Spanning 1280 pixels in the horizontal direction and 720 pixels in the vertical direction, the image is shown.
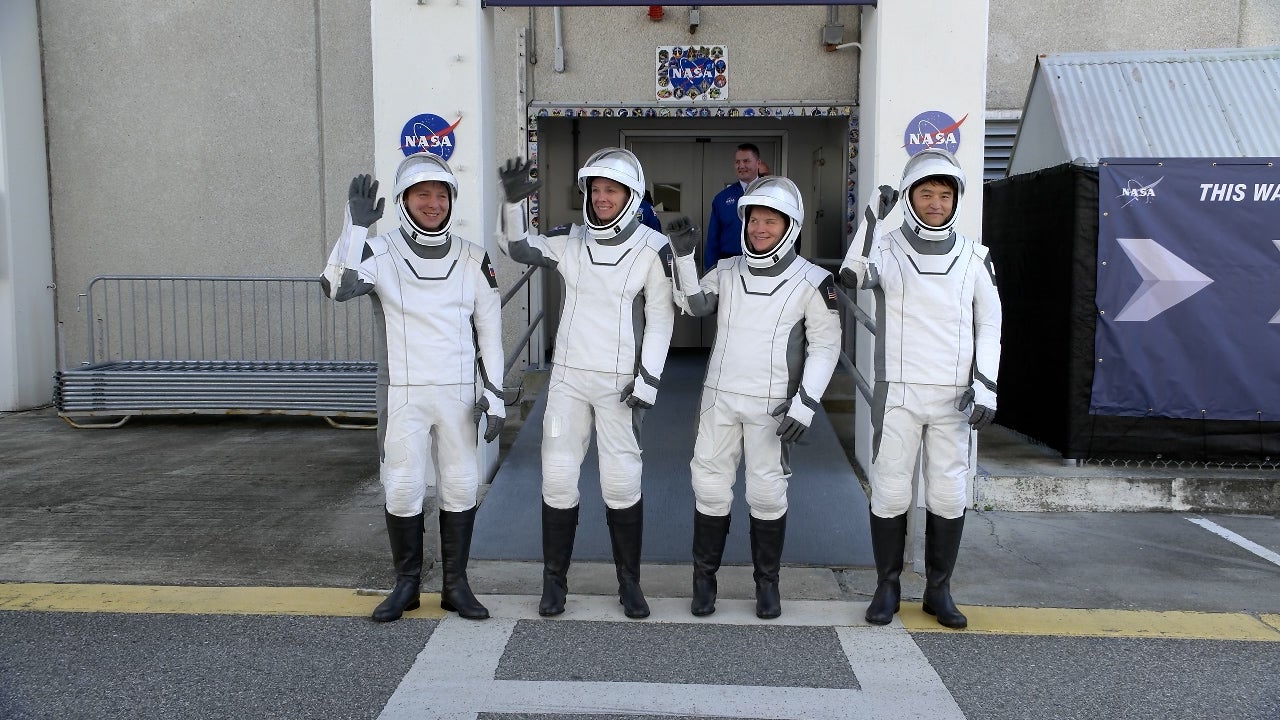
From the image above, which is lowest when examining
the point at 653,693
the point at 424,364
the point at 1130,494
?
the point at 653,693

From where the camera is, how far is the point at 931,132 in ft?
19.0

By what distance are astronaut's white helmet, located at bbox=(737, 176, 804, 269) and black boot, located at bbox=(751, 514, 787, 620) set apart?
110 centimetres

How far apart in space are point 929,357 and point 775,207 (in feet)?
2.94

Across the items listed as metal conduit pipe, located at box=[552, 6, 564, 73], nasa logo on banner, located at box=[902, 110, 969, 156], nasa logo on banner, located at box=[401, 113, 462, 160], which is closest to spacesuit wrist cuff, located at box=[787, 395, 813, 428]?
nasa logo on banner, located at box=[902, 110, 969, 156]

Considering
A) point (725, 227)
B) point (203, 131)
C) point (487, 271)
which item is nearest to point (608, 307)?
point (487, 271)

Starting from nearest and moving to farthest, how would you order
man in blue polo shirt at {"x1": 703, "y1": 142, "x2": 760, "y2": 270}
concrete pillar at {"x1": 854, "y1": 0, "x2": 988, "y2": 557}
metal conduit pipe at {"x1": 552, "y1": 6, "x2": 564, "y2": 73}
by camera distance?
concrete pillar at {"x1": 854, "y1": 0, "x2": 988, "y2": 557} → man in blue polo shirt at {"x1": 703, "y1": 142, "x2": 760, "y2": 270} → metal conduit pipe at {"x1": 552, "y1": 6, "x2": 564, "y2": 73}

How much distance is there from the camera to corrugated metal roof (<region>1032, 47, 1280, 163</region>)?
6910mm

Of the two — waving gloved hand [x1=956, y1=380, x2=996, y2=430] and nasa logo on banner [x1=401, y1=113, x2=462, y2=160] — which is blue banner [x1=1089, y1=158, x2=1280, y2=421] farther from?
nasa logo on banner [x1=401, y1=113, x2=462, y2=160]

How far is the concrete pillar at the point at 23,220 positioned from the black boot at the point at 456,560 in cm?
664

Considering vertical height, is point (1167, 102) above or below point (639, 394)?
above

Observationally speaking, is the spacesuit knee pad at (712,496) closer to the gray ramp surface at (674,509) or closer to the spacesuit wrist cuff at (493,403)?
the gray ramp surface at (674,509)

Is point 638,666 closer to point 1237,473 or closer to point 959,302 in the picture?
point 959,302

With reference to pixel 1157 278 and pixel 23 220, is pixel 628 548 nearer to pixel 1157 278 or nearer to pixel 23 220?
pixel 1157 278

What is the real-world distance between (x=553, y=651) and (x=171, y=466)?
4184 mm
